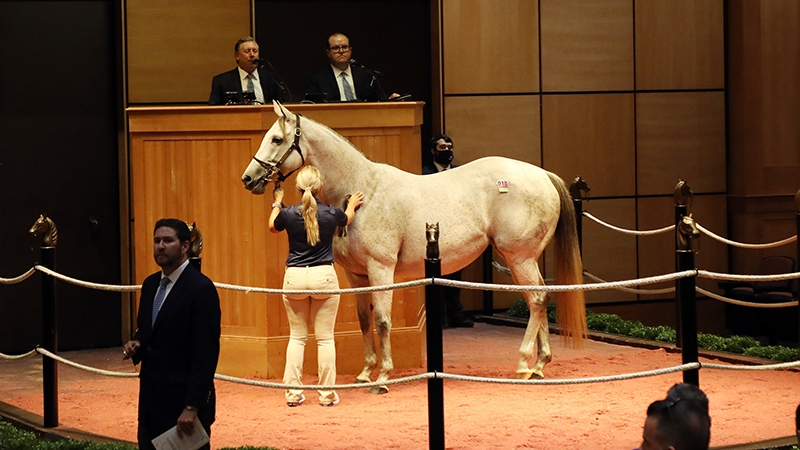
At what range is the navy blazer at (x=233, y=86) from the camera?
8.53 meters

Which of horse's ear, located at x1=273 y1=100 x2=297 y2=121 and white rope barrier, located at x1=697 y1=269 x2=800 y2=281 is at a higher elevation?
horse's ear, located at x1=273 y1=100 x2=297 y2=121

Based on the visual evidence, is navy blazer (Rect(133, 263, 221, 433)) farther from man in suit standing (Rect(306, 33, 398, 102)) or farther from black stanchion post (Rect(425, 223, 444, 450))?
man in suit standing (Rect(306, 33, 398, 102))

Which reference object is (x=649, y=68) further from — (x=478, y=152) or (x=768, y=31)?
(x=478, y=152)

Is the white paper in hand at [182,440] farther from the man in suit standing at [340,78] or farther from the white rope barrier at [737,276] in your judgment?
the man in suit standing at [340,78]

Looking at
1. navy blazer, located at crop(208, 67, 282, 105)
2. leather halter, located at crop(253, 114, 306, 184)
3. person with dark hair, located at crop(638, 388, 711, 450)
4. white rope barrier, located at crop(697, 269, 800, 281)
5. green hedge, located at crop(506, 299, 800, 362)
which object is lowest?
green hedge, located at crop(506, 299, 800, 362)

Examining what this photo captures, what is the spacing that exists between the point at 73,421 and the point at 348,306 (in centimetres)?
245

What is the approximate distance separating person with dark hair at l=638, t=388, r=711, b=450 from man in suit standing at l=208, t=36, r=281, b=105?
6.21 m

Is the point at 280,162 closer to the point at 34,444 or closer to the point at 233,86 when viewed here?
the point at 233,86

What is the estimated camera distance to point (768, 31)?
11.8m

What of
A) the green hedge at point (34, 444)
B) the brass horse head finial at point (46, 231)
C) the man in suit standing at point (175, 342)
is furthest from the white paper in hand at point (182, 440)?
the brass horse head finial at point (46, 231)

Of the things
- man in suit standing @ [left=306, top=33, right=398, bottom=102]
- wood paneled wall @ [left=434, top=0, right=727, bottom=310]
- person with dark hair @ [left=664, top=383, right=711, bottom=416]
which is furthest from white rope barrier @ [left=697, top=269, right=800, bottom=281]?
wood paneled wall @ [left=434, top=0, right=727, bottom=310]

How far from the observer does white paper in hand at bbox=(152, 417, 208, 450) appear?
157 inches

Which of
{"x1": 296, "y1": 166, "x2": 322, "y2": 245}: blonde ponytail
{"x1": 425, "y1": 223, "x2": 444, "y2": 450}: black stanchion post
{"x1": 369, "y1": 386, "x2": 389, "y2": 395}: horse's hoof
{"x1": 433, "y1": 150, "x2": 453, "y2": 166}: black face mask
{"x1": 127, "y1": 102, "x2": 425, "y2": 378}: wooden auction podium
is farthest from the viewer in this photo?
{"x1": 433, "y1": 150, "x2": 453, "y2": 166}: black face mask

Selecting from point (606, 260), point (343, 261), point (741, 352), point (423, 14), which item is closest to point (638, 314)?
point (606, 260)
